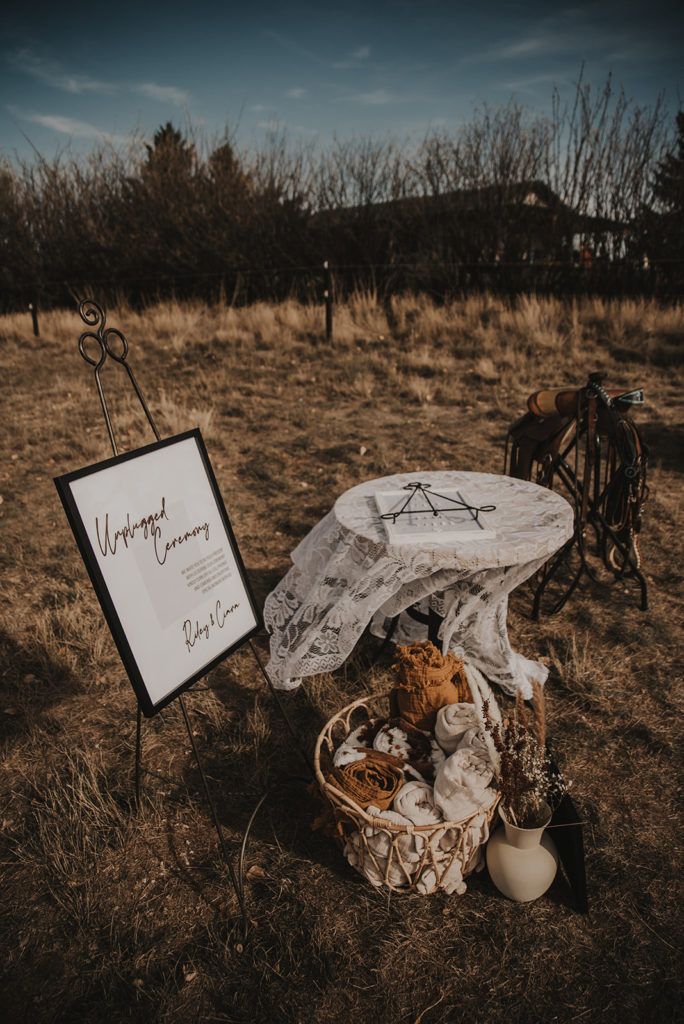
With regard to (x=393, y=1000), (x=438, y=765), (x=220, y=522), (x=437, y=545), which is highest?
(x=220, y=522)

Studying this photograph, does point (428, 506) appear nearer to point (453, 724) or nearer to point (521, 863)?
point (453, 724)

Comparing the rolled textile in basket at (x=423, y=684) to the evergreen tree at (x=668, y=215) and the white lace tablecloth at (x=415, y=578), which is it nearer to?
the white lace tablecloth at (x=415, y=578)

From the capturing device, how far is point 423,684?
2191mm

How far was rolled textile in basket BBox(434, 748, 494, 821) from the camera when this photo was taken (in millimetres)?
1866

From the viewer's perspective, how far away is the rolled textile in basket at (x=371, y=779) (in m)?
1.94

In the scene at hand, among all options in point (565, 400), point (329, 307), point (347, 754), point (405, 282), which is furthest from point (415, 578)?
point (405, 282)

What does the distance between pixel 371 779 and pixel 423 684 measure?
0.37 metres

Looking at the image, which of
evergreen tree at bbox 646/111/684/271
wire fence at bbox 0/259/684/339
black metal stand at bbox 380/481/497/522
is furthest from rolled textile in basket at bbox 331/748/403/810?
evergreen tree at bbox 646/111/684/271

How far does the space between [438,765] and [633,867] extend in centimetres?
74

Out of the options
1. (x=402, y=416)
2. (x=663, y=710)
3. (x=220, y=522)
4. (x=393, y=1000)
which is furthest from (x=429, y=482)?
(x=402, y=416)

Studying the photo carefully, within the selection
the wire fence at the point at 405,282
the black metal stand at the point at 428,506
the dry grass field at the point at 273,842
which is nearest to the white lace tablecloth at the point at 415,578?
the black metal stand at the point at 428,506

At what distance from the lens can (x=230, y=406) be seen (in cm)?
744

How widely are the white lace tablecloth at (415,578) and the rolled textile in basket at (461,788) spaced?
617 millimetres

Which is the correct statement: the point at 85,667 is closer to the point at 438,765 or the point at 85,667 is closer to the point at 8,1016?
the point at 8,1016
